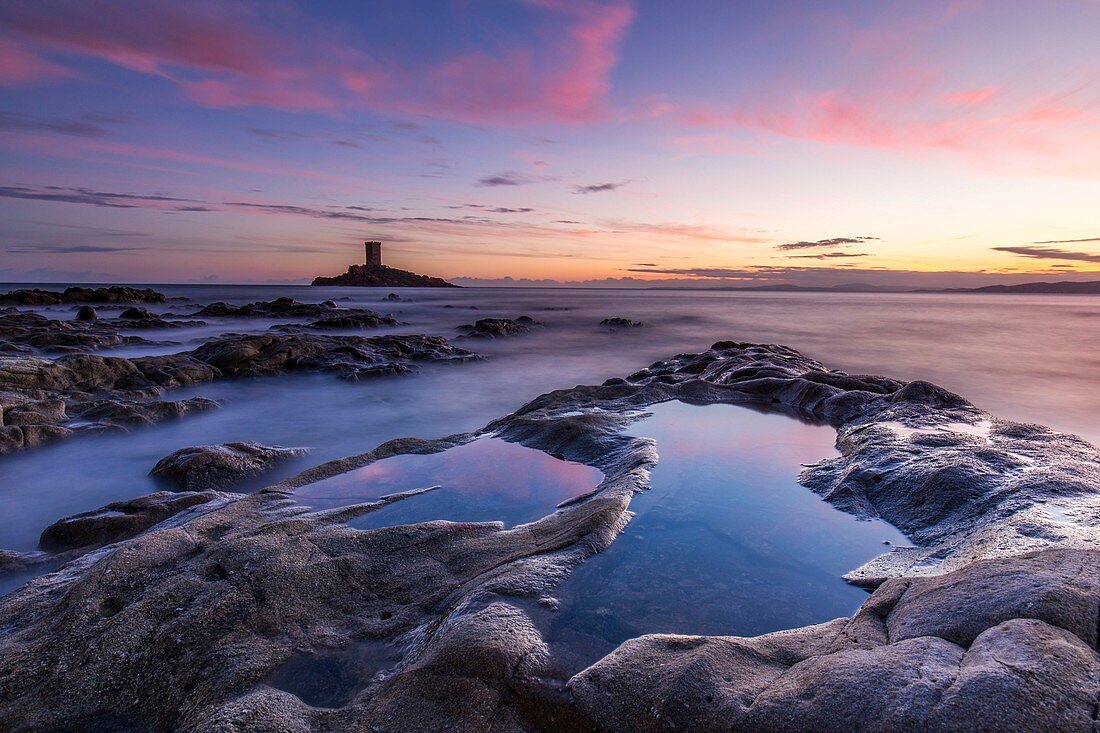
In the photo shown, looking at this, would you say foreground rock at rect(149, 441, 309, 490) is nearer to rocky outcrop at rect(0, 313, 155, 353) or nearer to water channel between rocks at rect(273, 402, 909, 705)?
water channel between rocks at rect(273, 402, 909, 705)

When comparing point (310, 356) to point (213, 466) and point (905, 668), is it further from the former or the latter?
point (905, 668)

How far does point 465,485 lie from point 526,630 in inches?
102

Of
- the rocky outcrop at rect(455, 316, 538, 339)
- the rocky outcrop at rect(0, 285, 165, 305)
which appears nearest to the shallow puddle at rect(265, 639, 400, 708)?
the rocky outcrop at rect(455, 316, 538, 339)

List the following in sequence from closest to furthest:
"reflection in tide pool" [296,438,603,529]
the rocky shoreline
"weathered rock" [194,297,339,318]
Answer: the rocky shoreline → "reflection in tide pool" [296,438,603,529] → "weathered rock" [194,297,339,318]

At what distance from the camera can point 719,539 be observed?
3.76m

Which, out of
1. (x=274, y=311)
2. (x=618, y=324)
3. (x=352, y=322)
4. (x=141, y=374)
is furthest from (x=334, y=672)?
(x=274, y=311)

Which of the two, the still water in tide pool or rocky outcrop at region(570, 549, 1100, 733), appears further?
the still water in tide pool

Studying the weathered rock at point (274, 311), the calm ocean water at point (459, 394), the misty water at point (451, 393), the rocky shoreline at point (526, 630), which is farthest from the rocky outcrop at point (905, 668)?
the weathered rock at point (274, 311)

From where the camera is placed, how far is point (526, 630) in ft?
8.48

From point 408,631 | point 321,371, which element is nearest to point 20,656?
point 408,631

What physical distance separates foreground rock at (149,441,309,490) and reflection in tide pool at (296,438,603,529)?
1.50 metres

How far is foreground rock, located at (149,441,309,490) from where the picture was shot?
5.79 meters

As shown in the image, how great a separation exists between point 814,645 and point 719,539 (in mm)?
1391

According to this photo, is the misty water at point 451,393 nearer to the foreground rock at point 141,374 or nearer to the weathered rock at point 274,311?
the foreground rock at point 141,374
